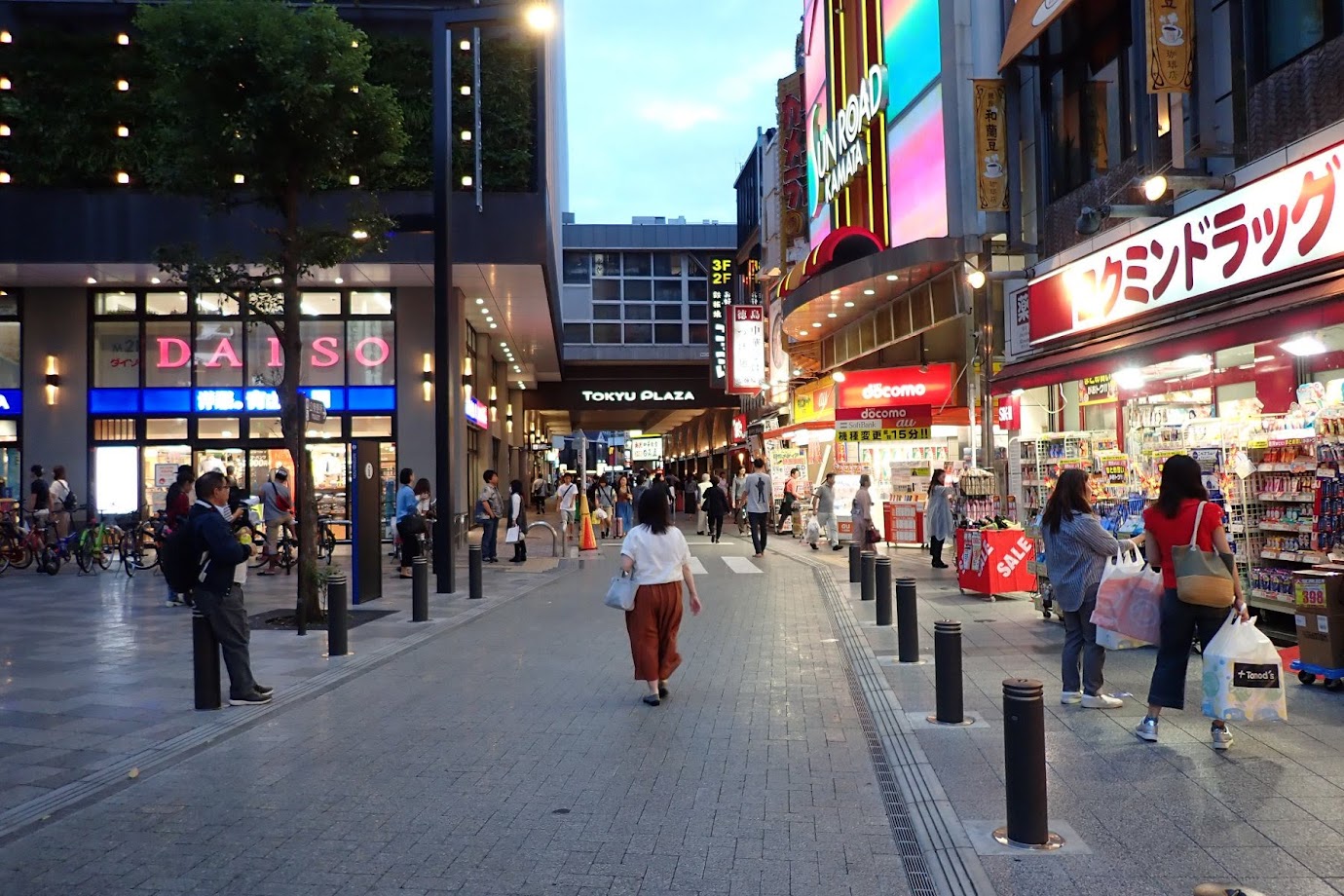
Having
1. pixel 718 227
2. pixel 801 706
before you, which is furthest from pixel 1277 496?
pixel 718 227

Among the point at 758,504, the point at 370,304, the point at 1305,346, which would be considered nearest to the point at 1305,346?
the point at 1305,346

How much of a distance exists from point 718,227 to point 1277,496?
43.1m

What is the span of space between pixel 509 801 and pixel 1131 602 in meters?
4.08

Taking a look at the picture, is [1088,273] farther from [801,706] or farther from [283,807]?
[283,807]

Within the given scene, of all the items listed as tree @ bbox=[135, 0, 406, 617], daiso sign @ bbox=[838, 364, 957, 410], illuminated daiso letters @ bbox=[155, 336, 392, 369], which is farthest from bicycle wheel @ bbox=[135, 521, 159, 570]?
daiso sign @ bbox=[838, 364, 957, 410]

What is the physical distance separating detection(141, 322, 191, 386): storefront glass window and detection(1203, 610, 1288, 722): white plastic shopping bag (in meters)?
22.8

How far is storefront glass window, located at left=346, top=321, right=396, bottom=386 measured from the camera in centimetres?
2389

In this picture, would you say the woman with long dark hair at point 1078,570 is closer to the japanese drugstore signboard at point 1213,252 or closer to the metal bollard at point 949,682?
the metal bollard at point 949,682

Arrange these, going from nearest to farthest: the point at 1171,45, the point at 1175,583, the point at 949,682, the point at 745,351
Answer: the point at 1175,583 → the point at 949,682 → the point at 1171,45 → the point at 745,351

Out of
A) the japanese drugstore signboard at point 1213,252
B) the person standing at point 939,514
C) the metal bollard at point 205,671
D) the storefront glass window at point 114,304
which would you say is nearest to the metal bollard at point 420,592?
the metal bollard at point 205,671

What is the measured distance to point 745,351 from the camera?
114 feet

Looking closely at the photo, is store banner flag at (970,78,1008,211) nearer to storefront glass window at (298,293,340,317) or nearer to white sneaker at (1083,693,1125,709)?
white sneaker at (1083,693,1125,709)

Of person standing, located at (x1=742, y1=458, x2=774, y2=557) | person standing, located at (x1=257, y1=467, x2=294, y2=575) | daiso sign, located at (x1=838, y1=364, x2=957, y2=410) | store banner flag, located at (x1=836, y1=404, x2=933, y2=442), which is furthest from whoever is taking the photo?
daiso sign, located at (x1=838, y1=364, x2=957, y2=410)

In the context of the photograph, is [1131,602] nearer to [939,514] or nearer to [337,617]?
[337,617]
